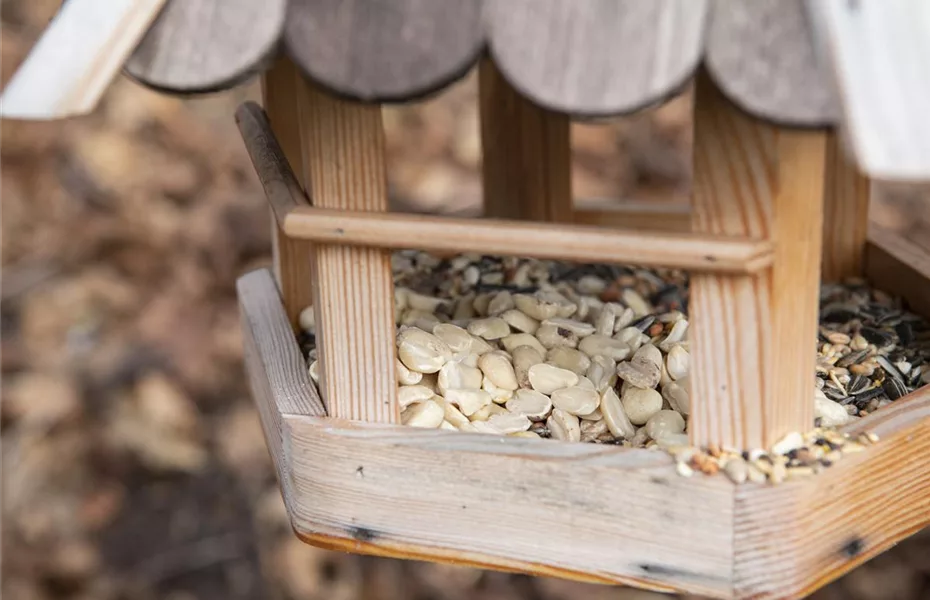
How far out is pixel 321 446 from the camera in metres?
0.81

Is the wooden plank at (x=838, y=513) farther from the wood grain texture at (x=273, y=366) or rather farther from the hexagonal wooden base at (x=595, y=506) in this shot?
the wood grain texture at (x=273, y=366)

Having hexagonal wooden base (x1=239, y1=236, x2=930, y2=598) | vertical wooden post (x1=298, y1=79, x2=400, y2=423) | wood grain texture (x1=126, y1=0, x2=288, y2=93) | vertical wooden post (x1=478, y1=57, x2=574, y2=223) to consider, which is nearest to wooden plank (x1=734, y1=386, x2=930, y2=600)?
hexagonal wooden base (x1=239, y1=236, x2=930, y2=598)

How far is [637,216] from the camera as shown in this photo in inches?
53.9

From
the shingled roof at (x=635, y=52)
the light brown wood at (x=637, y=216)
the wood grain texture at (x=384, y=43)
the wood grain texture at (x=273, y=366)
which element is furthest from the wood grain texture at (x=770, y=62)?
the light brown wood at (x=637, y=216)

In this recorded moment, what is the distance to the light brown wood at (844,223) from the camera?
3.93ft

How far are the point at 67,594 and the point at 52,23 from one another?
1.55 metres

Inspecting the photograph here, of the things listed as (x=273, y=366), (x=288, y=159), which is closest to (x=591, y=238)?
(x=273, y=366)

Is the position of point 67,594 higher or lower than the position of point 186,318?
lower

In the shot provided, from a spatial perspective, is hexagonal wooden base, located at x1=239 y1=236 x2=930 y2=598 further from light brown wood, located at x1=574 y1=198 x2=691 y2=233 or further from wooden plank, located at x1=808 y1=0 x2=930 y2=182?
light brown wood, located at x1=574 y1=198 x2=691 y2=233

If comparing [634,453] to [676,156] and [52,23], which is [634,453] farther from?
[676,156]

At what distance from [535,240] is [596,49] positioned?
0.53ft

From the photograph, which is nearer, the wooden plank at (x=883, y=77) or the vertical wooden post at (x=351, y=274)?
the wooden plank at (x=883, y=77)

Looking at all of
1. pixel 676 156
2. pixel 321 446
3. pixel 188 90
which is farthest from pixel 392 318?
pixel 676 156

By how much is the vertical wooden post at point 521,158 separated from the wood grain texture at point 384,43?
25.9 inches
